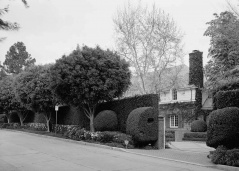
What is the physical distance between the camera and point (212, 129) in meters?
13.3

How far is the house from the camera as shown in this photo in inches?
1400

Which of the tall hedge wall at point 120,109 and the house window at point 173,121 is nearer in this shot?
the tall hedge wall at point 120,109

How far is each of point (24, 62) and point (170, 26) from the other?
165 feet

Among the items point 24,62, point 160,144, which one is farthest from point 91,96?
point 24,62

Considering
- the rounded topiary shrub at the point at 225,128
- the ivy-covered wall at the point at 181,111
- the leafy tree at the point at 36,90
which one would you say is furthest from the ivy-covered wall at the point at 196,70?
the rounded topiary shrub at the point at 225,128

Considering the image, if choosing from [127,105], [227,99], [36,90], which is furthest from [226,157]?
[36,90]

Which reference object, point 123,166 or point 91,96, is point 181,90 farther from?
point 123,166

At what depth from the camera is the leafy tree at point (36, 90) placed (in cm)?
2917

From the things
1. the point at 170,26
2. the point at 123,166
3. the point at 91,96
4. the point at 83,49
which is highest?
the point at 170,26

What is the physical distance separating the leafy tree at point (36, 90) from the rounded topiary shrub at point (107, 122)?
345 inches

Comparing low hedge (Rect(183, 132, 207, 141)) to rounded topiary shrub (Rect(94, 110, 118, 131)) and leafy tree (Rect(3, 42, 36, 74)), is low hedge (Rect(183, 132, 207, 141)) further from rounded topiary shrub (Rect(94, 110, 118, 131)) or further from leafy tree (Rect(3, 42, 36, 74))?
leafy tree (Rect(3, 42, 36, 74))

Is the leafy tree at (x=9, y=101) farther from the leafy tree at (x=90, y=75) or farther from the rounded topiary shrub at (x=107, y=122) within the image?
the rounded topiary shrub at (x=107, y=122)

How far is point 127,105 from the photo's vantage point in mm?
21031

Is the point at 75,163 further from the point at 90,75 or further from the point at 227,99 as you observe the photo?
the point at 90,75
